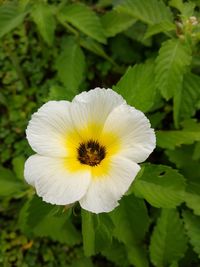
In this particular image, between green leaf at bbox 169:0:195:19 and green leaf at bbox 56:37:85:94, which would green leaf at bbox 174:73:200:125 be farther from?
green leaf at bbox 56:37:85:94

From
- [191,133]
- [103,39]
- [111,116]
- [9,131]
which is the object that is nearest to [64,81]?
[103,39]

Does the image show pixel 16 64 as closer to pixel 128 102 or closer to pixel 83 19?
pixel 83 19

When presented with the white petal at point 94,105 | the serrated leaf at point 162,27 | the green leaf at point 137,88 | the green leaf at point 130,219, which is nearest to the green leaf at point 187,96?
the serrated leaf at point 162,27

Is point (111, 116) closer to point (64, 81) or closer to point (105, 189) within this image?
point (105, 189)

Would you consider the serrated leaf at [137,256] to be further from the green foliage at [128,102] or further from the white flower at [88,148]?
the white flower at [88,148]

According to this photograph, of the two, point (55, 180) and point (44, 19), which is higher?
point (44, 19)

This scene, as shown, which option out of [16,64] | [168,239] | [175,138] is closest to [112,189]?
[175,138]
